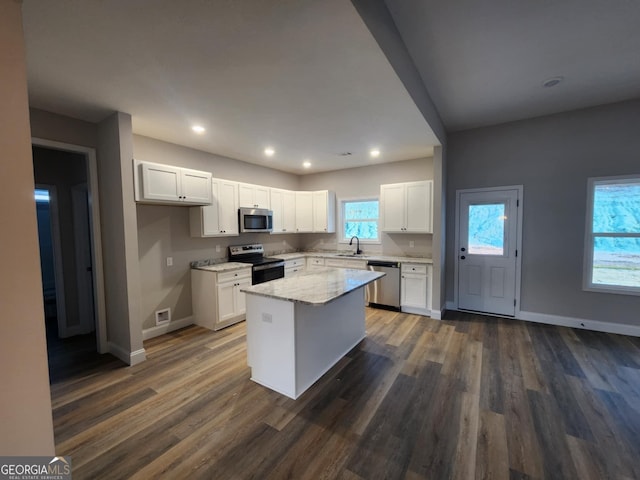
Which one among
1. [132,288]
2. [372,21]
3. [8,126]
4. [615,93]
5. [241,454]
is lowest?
[241,454]

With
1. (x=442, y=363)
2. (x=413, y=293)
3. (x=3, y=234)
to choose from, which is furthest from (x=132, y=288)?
(x=413, y=293)

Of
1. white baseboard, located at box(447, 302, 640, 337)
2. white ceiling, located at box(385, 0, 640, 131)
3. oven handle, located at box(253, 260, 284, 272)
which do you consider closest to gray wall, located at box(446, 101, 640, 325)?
white baseboard, located at box(447, 302, 640, 337)

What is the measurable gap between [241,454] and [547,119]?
5345 millimetres

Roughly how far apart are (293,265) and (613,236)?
4.79m

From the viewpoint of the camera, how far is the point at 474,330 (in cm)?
376

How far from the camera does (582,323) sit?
372 centimetres

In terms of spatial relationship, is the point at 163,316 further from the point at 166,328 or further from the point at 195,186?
the point at 195,186

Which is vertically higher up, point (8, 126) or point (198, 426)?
point (8, 126)

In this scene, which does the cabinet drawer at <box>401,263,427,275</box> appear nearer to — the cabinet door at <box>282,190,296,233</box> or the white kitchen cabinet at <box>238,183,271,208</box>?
the cabinet door at <box>282,190,296,233</box>

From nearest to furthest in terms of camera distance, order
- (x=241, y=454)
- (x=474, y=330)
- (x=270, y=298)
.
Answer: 1. (x=241, y=454)
2. (x=270, y=298)
3. (x=474, y=330)

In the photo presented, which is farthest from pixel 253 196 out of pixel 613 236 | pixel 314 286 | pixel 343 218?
pixel 613 236

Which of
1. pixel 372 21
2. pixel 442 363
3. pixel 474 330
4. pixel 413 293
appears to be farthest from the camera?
pixel 413 293

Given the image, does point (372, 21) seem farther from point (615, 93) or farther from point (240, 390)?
point (615, 93)

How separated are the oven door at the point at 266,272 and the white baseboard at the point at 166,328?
1.12 meters
